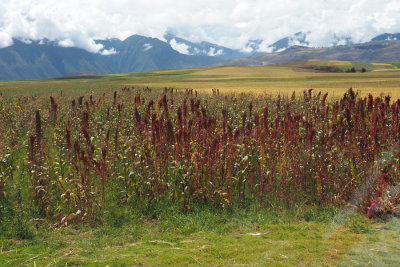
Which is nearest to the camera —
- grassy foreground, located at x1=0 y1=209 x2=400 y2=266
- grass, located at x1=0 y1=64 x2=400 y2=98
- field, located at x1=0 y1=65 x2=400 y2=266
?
grassy foreground, located at x1=0 y1=209 x2=400 y2=266

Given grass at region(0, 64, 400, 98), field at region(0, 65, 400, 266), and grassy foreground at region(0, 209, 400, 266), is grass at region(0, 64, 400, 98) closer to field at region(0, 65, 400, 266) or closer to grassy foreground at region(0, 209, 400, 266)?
field at region(0, 65, 400, 266)

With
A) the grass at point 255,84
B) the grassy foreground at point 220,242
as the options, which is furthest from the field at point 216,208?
the grass at point 255,84

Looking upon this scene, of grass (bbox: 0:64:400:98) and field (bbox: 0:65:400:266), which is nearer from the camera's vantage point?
field (bbox: 0:65:400:266)

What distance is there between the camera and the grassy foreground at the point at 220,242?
4160mm

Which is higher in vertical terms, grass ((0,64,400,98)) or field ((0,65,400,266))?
grass ((0,64,400,98))

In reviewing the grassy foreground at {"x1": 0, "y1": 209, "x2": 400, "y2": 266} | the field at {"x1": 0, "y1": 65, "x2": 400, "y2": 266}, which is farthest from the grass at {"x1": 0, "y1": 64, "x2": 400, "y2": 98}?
the grassy foreground at {"x1": 0, "y1": 209, "x2": 400, "y2": 266}

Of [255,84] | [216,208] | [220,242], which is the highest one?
[255,84]

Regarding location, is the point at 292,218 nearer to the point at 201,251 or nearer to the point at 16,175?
the point at 201,251

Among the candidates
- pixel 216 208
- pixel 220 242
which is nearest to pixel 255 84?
pixel 216 208

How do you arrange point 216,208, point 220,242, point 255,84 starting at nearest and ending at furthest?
point 220,242 < point 216,208 < point 255,84

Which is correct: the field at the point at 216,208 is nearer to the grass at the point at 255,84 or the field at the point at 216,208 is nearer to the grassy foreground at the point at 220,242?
the grassy foreground at the point at 220,242

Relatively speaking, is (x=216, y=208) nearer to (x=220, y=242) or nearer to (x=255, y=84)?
(x=220, y=242)

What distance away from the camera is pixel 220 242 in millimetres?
4844

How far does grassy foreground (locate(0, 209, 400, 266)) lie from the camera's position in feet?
13.6
